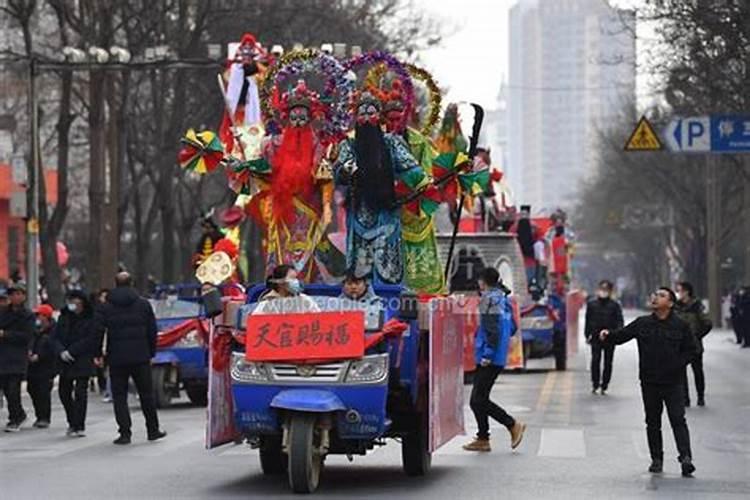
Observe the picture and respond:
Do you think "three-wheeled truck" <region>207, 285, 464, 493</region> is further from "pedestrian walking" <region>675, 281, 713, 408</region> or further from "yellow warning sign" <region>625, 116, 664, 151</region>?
"yellow warning sign" <region>625, 116, 664, 151</region>

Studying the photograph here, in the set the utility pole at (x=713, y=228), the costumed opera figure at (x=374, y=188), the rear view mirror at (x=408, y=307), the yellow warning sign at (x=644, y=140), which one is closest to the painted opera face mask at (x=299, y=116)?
the costumed opera figure at (x=374, y=188)

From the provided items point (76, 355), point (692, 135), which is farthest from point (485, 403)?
point (692, 135)

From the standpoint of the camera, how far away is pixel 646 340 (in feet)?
54.8

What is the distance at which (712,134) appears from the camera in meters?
37.4

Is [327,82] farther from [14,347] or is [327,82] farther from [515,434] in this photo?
[14,347]

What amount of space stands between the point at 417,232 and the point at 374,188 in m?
0.85

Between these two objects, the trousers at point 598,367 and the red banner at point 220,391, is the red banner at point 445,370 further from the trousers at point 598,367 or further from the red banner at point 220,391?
the trousers at point 598,367

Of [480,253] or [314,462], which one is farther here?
[480,253]

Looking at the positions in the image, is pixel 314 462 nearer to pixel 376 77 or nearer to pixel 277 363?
pixel 277 363

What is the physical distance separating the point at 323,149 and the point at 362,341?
2819mm

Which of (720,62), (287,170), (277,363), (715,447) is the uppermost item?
(720,62)

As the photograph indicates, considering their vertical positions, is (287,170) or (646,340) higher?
(287,170)

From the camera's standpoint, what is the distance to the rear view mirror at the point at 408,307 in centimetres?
1562

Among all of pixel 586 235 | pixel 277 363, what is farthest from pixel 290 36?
pixel 586 235
